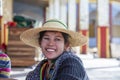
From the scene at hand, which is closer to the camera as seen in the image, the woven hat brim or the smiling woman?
the smiling woman

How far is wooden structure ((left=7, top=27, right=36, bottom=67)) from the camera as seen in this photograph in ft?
27.8

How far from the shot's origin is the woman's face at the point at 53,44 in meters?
1.68

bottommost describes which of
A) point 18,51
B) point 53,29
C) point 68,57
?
point 18,51

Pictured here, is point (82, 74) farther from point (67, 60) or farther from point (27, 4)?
point (27, 4)

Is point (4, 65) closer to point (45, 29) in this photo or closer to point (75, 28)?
point (45, 29)

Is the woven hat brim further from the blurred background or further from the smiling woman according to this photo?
the blurred background

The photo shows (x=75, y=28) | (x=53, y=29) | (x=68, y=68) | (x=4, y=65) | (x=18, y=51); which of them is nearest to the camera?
(x=68, y=68)

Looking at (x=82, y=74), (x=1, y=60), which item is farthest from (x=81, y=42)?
(x=1, y=60)

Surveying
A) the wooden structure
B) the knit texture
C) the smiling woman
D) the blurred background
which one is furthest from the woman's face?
the wooden structure

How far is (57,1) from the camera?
2159 cm

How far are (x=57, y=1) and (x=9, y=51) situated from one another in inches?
523

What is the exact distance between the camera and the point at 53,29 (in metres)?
1.67

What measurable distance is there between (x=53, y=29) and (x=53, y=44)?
0.23 ft

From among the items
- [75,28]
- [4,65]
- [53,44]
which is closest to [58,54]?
[53,44]
